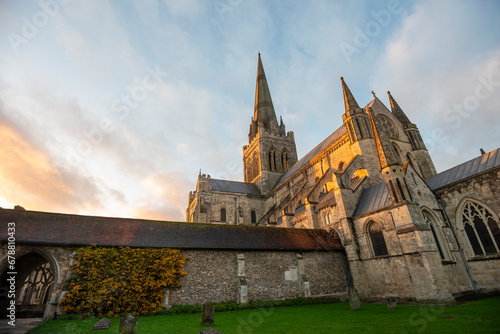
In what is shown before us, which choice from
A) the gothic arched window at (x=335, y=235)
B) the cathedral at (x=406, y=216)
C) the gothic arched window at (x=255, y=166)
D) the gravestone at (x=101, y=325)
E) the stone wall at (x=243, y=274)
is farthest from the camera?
the gothic arched window at (x=255, y=166)

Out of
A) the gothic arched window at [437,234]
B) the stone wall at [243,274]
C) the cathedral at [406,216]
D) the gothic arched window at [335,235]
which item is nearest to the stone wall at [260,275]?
the stone wall at [243,274]

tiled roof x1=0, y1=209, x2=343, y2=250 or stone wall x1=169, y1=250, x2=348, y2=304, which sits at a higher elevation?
tiled roof x1=0, y1=209, x2=343, y2=250

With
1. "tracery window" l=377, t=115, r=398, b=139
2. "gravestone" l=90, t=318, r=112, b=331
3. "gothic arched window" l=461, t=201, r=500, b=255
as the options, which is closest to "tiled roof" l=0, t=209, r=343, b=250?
"gravestone" l=90, t=318, r=112, b=331

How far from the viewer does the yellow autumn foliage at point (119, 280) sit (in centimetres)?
1250

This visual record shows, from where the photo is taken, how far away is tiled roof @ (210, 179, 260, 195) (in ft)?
128

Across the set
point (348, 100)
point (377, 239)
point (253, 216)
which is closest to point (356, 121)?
point (348, 100)

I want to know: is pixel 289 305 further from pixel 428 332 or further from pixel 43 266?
pixel 43 266

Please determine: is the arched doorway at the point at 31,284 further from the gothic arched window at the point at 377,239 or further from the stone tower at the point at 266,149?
the stone tower at the point at 266,149

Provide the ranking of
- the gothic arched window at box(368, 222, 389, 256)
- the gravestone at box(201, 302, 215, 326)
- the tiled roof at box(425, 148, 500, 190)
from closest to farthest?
→ 1. the gravestone at box(201, 302, 215, 326)
2. the tiled roof at box(425, 148, 500, 190)
3. the gothic arched window at box(368, 222, 389, 256)

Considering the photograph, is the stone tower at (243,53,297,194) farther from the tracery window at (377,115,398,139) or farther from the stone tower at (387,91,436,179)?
Answer: the stone tower at (387,91,436,179)

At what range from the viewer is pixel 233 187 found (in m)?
40.2

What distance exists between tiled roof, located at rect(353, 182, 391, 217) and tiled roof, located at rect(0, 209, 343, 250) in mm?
3514

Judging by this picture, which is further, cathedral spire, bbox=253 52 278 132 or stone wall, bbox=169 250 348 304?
cathedral spire, bbox=253 52 278 132

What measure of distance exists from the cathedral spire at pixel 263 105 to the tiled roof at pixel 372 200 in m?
29.9
